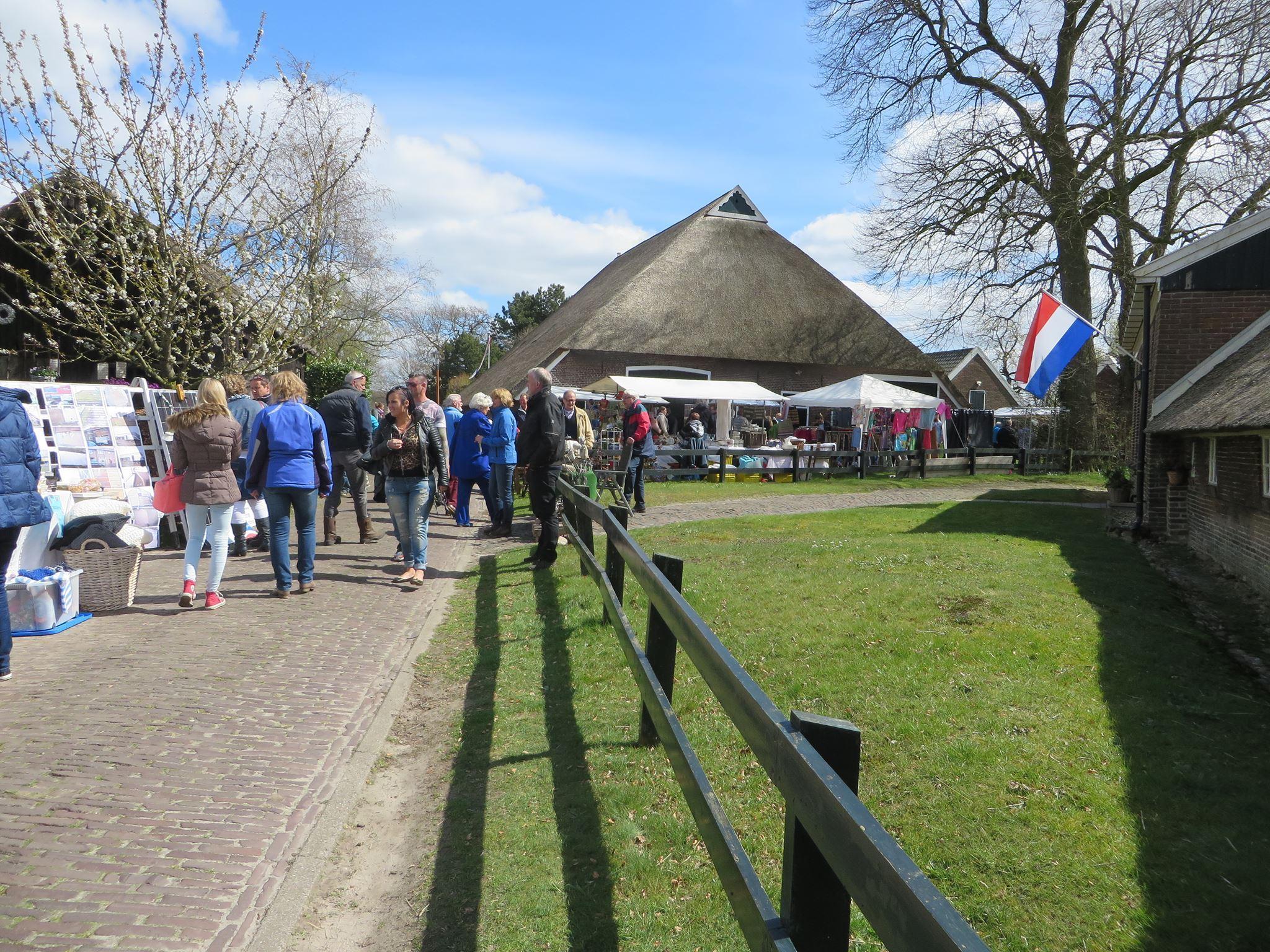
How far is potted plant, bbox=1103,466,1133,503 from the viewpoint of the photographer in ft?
50.0

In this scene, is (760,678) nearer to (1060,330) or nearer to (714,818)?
(714,818)

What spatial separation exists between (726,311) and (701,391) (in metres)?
7.39

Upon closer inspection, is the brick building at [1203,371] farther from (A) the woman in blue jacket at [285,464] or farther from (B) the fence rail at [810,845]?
(A) the woman in blue jacket at [285,464]

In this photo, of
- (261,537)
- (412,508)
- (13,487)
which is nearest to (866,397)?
(261,537)

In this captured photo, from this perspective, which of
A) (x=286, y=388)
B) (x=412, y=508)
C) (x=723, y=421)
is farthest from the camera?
(x=723, y=421)

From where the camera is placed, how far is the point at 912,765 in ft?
13.5

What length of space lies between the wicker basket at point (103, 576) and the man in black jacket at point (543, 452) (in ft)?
11.8

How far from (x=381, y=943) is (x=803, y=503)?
13764 millimetres

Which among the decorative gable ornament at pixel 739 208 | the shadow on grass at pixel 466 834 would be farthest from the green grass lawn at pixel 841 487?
the decorative gable ornament at pixel 739 208

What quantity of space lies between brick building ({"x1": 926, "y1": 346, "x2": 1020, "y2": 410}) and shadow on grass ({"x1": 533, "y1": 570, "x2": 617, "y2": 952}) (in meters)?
45.2

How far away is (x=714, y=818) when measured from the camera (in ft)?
8.67

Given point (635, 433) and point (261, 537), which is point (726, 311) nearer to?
point (635, 433)

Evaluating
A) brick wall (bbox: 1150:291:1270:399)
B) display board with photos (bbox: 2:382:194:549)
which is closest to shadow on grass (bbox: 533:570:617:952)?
display board with photos (bbox: 2:382:194:549)

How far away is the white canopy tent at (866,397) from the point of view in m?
22.6
